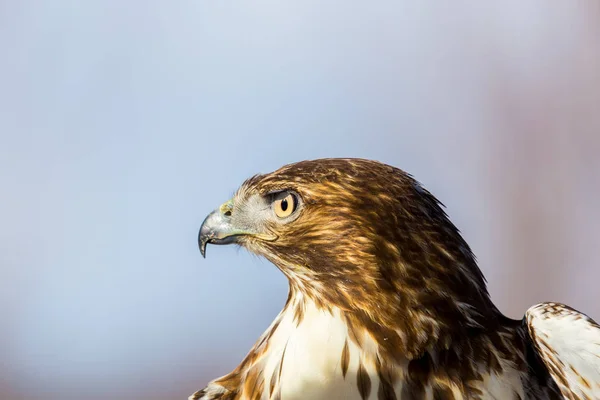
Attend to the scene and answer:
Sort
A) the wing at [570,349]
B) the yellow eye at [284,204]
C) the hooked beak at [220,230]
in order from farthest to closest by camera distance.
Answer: the hooked beak at [220,230], the yellow eye at [284,204], the wing at [570,349]

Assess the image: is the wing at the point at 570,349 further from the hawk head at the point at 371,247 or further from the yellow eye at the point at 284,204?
the yellow eye at the point at 284,204

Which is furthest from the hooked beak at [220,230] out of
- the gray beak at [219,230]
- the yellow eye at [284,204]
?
the yellow eye at [284,204]

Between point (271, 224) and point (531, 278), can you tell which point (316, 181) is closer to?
point (271, 224)

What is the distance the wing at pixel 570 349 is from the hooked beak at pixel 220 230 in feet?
2.49

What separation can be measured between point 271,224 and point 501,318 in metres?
0.61

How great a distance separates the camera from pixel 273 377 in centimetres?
156

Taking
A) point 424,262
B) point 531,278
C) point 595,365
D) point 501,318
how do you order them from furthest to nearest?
1. point 531,278
2. point 501,318
3. point 424,262
4. point 595,365

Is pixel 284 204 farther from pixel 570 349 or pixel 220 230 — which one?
pixel 570 349

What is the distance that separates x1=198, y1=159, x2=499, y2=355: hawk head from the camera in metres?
A: 1.51

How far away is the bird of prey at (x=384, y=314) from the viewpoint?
1459mm

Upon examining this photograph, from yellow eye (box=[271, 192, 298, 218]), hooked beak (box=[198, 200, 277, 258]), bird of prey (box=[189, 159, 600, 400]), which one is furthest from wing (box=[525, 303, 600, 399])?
hooked beak (box=[198, 200, 277, 258])

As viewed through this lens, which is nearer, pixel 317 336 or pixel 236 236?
pixel 317 336

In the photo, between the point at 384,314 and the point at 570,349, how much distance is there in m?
0.41

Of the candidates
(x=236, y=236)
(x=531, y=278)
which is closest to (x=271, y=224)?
(x=236, y=236)
